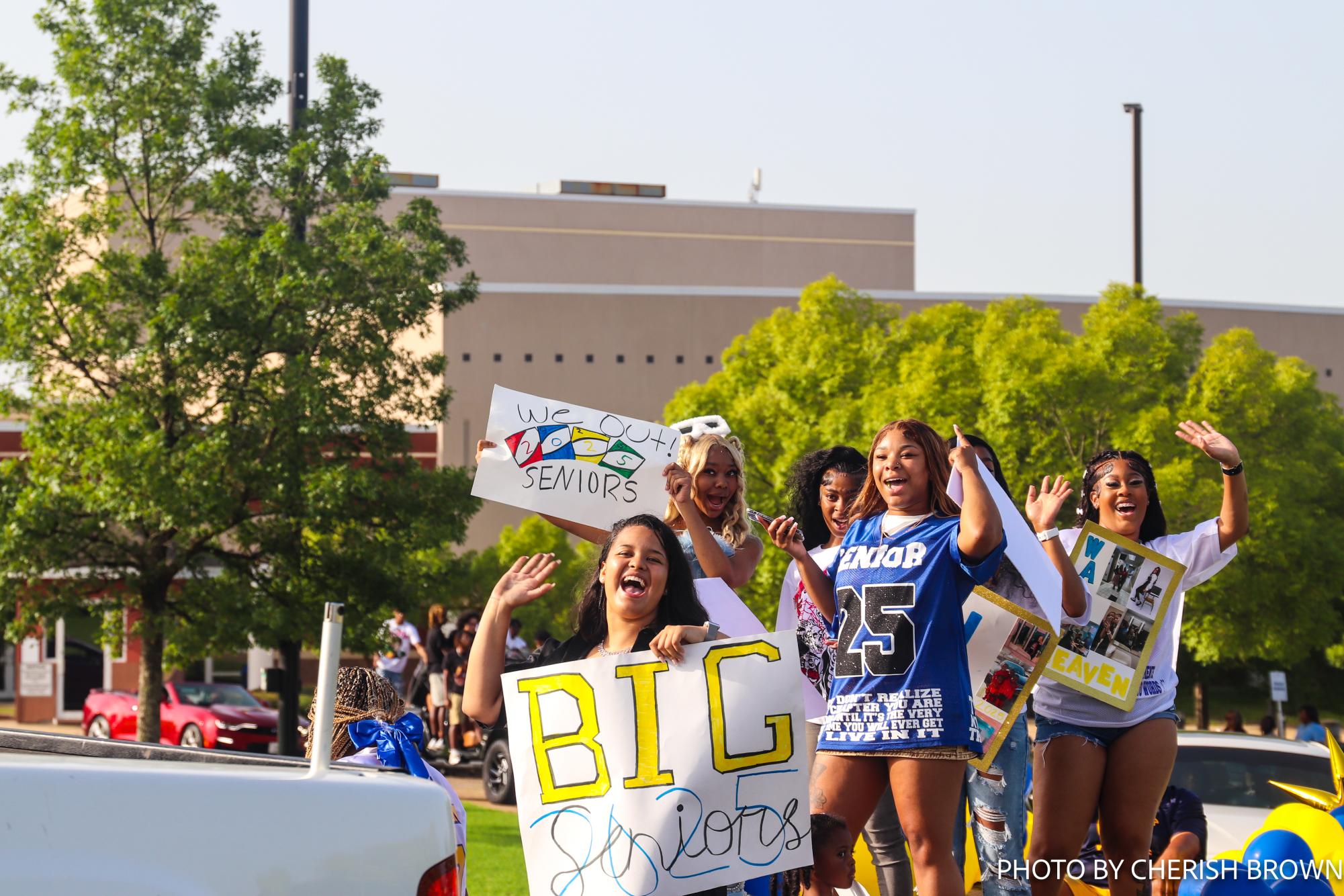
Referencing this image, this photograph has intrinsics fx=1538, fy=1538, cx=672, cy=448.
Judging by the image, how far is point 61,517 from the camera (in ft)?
58.9

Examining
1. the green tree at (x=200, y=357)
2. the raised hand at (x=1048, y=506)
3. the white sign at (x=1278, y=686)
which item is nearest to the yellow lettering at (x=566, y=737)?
the raised hand at (x=1048, y=506)

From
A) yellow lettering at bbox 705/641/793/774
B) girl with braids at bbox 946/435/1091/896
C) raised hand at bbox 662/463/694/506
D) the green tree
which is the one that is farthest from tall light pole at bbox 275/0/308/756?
yellow lettering at bbox 705/641/793/774

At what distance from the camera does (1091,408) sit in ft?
88.9

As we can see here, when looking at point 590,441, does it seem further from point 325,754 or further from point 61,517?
point 61,517

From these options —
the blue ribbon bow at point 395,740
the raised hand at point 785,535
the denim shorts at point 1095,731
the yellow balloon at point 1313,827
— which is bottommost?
the yellow balloon at point 1313,827

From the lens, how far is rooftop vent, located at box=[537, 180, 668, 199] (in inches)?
3041

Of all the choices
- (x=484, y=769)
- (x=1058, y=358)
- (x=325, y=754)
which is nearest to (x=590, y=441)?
(x=325, y=754)

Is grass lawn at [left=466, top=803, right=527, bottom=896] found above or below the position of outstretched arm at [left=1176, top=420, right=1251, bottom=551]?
below

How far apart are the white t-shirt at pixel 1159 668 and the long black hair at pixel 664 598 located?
1.76 metres

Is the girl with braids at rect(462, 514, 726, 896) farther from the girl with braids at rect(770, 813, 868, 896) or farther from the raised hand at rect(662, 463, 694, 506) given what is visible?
the raised hand at rect(662, 463, 694, 506)

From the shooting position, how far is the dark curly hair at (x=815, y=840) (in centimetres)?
470

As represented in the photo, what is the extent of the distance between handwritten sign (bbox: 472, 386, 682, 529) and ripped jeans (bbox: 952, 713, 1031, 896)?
1.87 meters

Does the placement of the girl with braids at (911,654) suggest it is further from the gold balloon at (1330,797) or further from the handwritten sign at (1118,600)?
the gold balloon at (1330,797)

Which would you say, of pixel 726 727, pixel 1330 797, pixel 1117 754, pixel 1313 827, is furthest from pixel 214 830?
pixel 1330 797
